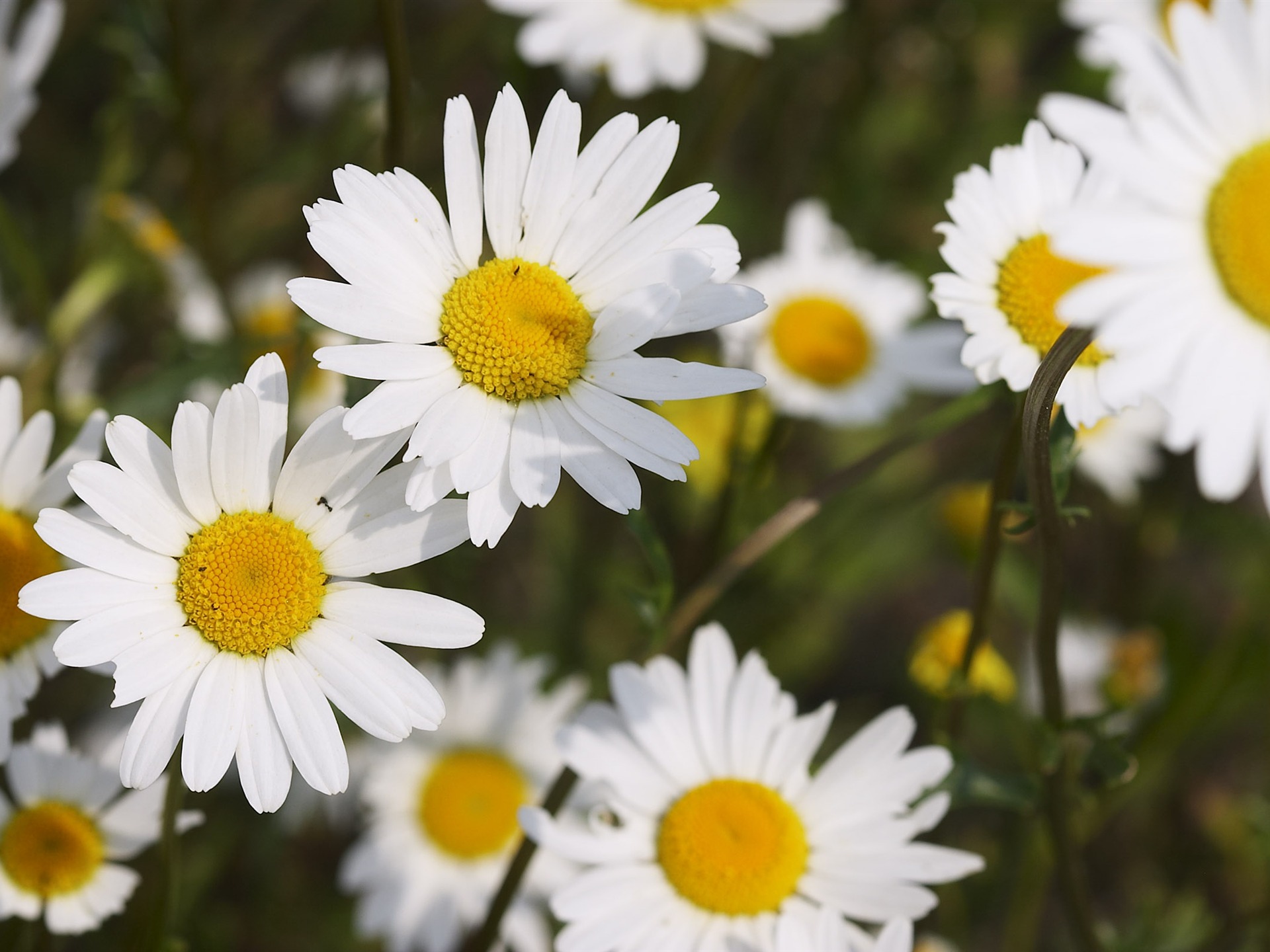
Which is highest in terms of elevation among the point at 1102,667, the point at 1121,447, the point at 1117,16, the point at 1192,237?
the point at 1192,237

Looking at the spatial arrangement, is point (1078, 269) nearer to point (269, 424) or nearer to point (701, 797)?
point (701, 797)

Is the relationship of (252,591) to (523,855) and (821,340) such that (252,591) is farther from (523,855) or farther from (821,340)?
(821,340)

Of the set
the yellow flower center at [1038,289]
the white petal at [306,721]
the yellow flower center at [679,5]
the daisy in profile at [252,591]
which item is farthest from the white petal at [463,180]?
Answer: the yellow flower center at [679,5]

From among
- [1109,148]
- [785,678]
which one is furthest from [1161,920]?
[1109,148]

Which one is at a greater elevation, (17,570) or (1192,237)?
A: (1192,237)

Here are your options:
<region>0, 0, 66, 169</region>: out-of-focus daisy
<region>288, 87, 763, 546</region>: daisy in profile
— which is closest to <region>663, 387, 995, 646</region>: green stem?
<region>288, 87, 763, 546</region>: daisy in profile

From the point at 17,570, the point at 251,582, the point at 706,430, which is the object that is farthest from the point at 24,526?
the point at 706,430
